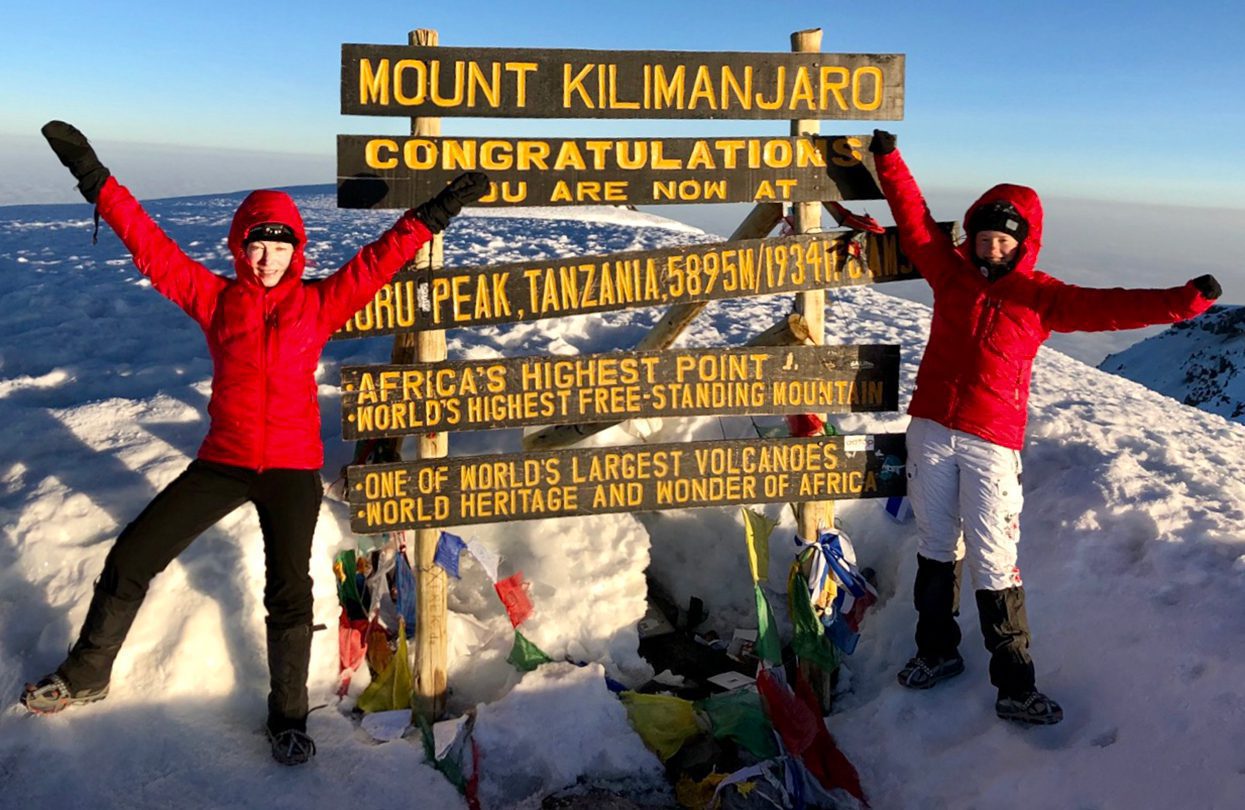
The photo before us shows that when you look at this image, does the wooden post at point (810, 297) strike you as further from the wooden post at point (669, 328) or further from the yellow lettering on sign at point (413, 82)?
the yellow lettering on sign at point (413, 82)

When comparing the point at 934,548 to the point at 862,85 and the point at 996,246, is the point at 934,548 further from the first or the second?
the point at 862,85

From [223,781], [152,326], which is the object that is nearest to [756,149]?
[223,781]

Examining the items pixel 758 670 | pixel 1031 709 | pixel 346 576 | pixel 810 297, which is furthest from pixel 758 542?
pixel 346 576

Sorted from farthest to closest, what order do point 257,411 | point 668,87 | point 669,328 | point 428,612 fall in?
1. point 669,328
2. point 428,612
3. point 668,87
4. point 257,411

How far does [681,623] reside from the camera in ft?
19.2

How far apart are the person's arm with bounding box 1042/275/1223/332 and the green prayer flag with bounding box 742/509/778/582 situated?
1.76 metres

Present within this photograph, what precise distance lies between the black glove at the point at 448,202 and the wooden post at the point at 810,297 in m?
1.68

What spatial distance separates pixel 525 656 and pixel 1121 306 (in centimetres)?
334

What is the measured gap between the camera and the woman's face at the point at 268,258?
12.3 ft

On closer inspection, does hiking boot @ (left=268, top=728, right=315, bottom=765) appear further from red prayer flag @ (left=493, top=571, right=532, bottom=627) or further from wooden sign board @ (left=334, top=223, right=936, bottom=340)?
wooden sign board @ (left=334, top=223, right=936, bottom=340)

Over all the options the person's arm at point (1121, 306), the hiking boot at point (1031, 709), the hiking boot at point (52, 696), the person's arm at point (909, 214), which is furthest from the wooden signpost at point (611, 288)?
the hiking boot at point (52, 696)

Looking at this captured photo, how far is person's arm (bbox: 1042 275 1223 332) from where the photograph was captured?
3.61 meters

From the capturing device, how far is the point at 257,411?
3785mm

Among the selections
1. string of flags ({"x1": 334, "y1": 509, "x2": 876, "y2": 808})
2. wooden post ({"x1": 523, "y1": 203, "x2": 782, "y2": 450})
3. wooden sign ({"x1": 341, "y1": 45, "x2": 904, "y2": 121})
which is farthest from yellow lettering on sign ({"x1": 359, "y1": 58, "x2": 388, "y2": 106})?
string of flags ({"x1": 334, "y1": 509, "x2": 876, "y2": 808})
